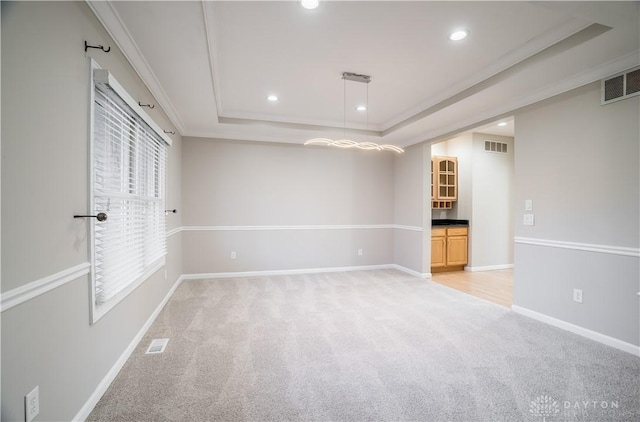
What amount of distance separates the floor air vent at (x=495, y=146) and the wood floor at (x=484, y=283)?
229 centimetres

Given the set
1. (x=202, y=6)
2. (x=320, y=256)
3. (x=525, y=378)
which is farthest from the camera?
(x=320, y=256)

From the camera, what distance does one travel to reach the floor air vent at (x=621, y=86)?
2357mm

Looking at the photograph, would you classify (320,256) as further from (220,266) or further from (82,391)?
(82,391)

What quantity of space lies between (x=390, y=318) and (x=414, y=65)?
2.58 meters

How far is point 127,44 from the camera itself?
2150mm

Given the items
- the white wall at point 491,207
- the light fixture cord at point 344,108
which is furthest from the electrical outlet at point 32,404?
the white wall at point 491,207

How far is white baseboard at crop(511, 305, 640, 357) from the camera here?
2420 millimetres

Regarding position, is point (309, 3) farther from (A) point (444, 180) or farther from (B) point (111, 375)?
(A) point (444, 180)

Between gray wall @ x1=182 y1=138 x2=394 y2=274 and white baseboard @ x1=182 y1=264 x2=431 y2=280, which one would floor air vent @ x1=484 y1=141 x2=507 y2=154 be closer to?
gray wall @ x1=182 y1=138 x2=394 y2=274

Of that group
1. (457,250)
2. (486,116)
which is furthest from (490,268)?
(486,116)

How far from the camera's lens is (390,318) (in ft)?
10.4

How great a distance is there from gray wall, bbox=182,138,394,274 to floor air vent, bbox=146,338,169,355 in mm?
2310

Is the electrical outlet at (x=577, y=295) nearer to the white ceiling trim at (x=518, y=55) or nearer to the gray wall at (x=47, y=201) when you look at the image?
the white ceiling trim at (x=518, y=55)

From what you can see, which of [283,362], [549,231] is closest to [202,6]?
[283,362]
